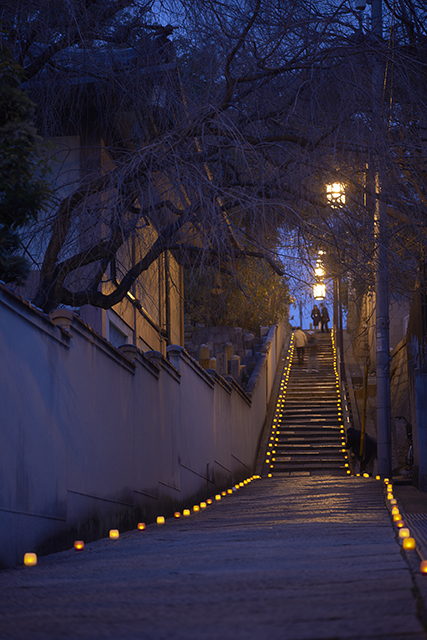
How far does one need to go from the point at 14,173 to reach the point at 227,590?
14.0 feet

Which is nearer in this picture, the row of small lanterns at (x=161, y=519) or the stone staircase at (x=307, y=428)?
the row of small lanterns at (x=161, y=519)

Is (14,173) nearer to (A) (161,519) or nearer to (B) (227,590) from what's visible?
(B) (227,590)

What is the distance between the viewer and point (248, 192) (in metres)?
7.37

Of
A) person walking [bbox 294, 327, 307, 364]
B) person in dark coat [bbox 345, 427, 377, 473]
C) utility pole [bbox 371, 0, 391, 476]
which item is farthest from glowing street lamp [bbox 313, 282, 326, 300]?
person walking [bbox 294, 327, 307, 364]

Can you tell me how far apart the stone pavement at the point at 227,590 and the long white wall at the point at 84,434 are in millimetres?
502

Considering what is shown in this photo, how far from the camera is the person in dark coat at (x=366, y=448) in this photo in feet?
55.5

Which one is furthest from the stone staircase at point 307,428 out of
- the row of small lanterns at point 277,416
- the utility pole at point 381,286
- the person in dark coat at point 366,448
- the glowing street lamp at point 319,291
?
the glowing street lamp at point 319,291

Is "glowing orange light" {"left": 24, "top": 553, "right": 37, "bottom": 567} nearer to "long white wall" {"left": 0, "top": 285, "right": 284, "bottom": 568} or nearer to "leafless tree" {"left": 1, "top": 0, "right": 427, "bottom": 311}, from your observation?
"long white wall" {"left": 0, "top": 285, "right": 284, "bottom": 568}

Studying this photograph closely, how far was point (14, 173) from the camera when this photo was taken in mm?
5941

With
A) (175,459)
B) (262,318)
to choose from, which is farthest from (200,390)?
(262,318)

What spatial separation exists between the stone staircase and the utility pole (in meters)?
3.08

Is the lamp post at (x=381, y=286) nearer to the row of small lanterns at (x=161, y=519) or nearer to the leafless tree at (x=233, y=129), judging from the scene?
the leafless tree at (x=233, y=129)

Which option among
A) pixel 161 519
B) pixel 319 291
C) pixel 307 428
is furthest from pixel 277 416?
pixel 319 291

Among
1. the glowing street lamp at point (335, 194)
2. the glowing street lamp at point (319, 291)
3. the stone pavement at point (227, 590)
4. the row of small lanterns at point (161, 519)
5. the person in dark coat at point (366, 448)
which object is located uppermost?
the glowing street lamp at point (335, 194)
